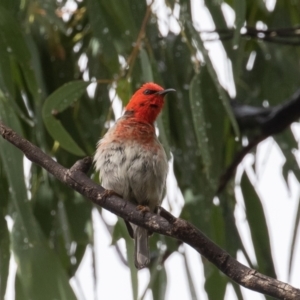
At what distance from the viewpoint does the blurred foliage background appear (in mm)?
2471

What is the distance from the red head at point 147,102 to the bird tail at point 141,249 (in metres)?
0.55

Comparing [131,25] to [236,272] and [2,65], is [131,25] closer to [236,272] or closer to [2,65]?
[2,65]

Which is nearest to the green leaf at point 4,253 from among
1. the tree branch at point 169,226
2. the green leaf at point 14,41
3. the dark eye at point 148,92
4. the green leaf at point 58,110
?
the green leaf at point 58,110

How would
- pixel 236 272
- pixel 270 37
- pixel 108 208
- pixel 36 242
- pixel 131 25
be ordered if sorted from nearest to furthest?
pixel 236 272 → pixel 108 208 → pixel 36 242 → pixel 131 25 → pixel 270 37

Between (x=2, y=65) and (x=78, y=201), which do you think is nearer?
(x=2, y=65)

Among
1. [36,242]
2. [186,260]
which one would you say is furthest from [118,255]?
[36,242]

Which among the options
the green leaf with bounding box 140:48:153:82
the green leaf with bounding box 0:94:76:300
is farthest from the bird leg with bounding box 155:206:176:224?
the green leaf with bounding box 140:48:153:82

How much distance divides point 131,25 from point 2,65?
0.48 metres

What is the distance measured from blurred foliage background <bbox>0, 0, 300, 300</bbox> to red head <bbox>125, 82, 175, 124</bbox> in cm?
7

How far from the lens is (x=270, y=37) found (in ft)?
10.7

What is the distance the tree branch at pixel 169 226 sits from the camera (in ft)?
5.74

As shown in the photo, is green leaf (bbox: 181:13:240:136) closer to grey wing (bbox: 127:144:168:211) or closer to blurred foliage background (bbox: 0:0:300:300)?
blurred foliage background (bbox: 0:0:300:300)

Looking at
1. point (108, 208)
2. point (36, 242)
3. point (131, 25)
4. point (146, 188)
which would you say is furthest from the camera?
point (146, 188)

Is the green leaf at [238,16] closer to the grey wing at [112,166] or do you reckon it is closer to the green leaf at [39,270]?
the grey wing at [112,166]
